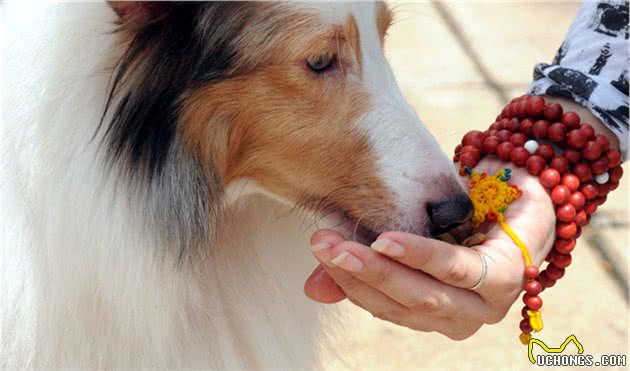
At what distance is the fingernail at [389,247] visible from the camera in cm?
164

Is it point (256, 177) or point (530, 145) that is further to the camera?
point (530, 145)

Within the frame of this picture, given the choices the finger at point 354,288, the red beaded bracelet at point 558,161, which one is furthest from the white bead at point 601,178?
the finger at point 354,288

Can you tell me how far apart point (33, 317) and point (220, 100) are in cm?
51

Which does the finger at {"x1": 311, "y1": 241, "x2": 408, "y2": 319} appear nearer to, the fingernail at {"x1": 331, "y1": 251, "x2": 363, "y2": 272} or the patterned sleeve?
the fingernail at {"x1": 331, "y1": 251, "x2": 363, "y2": 272}

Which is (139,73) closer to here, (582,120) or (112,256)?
(112,256)

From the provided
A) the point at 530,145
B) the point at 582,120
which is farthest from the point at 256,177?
the point at 582,120

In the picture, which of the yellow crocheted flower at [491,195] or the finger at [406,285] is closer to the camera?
the finger at [406,285]

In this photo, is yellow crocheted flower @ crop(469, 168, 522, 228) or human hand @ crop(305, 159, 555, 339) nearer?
human hand @ crop(305, 159, 555, 339)

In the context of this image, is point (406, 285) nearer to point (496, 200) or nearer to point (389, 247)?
point (389, 247)

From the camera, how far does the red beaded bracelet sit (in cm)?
198

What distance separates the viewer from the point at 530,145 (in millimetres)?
2027

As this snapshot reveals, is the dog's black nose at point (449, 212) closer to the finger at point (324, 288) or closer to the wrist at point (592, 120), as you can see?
the finger at point (324, 288)

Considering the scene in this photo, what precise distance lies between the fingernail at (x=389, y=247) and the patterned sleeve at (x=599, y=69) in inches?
24.6

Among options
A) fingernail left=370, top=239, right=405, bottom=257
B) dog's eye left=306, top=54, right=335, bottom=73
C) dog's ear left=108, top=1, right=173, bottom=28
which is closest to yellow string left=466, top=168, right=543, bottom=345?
fingernail left=370, top=239, right=405, bottom=257
